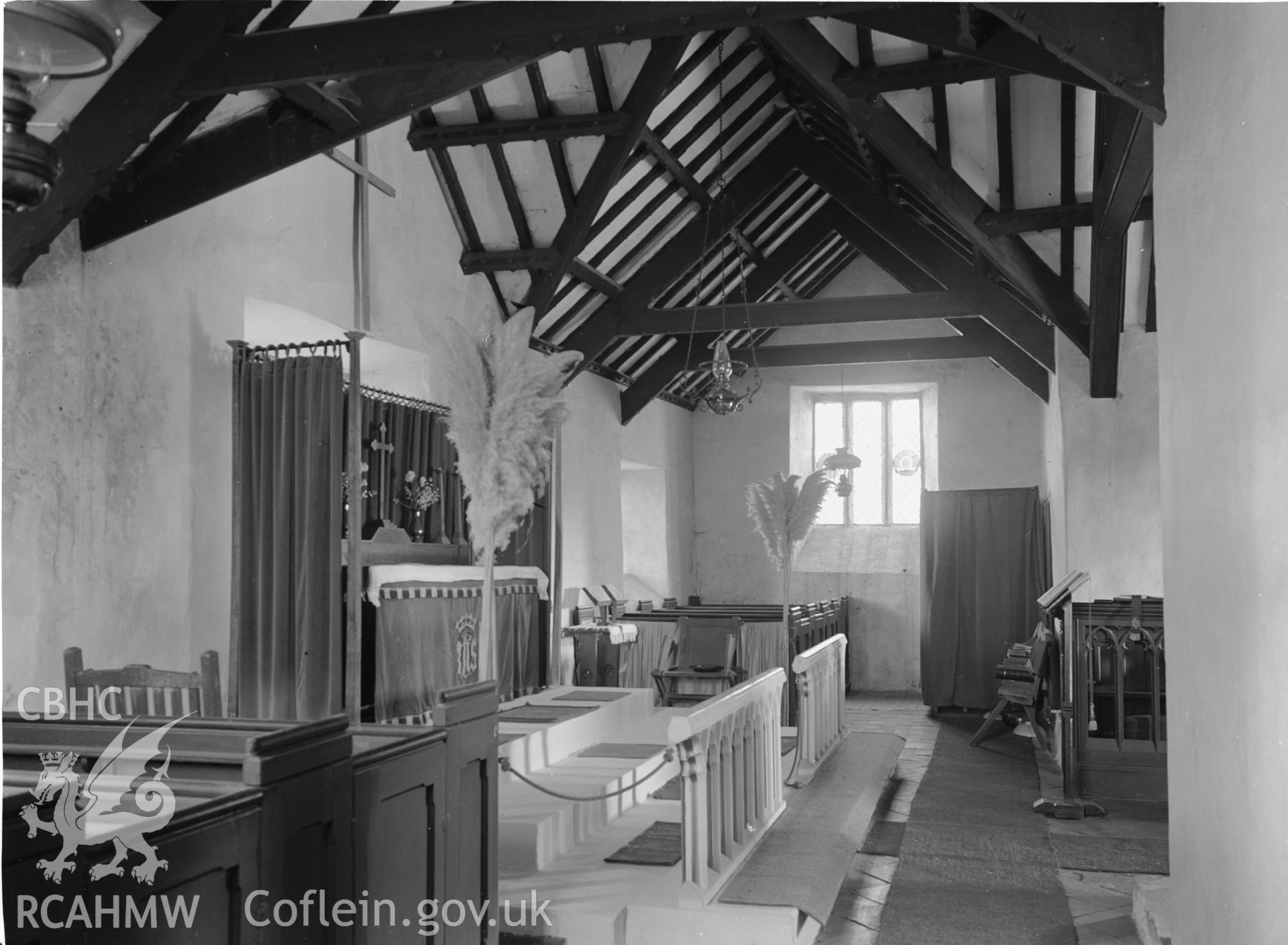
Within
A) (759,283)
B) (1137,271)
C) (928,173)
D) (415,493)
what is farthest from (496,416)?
(759,283)

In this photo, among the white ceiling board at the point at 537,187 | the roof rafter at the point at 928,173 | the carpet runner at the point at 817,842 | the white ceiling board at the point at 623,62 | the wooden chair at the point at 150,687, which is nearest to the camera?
the wooden chair at the point at 150,687

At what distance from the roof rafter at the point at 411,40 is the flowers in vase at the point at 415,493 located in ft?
9.53

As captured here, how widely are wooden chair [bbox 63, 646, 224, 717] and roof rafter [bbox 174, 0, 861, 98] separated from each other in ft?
6.82

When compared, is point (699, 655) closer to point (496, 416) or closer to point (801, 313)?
point (801, 313)

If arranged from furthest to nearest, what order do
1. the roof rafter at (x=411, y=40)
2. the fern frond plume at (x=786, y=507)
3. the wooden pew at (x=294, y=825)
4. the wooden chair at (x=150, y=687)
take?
the fern frond plume at (x=786, y=507)
the roof rafter at (x=411, y=40)
the wooden chair at (x=150, y=687)
the wooden pew at (x=294, y=825)

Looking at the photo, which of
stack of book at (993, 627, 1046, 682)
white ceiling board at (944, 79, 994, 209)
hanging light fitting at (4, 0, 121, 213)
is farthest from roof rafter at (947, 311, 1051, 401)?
hanging light fitting at (4, 0, 121, 213)

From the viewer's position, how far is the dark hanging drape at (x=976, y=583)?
1094 centimetres

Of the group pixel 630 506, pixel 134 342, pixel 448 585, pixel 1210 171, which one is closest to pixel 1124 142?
pixel 1210 171

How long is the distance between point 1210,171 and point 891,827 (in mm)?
4052

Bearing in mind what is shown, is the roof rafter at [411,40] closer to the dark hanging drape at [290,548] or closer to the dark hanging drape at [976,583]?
the dark hanging drape at [290,548]

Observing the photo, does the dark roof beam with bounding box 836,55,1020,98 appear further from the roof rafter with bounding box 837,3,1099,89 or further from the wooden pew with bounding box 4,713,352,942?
the wooden pew with bounding box 4,713,352,942

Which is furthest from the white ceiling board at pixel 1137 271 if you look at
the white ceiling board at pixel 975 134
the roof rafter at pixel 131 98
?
the roof rafter at pixel 131 98

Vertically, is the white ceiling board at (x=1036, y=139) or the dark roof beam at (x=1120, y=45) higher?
the white ceiling board at (x=1036, y=139)

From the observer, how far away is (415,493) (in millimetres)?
6539
